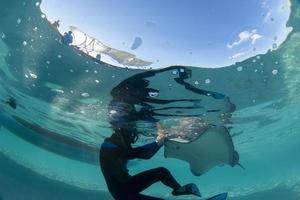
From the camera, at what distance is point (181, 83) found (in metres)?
13.6

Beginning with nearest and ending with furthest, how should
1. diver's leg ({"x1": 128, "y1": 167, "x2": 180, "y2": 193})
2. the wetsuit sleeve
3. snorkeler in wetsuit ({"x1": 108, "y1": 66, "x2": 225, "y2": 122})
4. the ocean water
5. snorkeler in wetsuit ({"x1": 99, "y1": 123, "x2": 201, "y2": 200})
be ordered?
snorkeler in wetsuit ({"x1": 99, "y1": 123, "x2": 201, "y2": 200}), diver's leg ({"x1": 128, "y1": 167, "x2": 180, "y2": 193}), the wetsuit sleeve, the ocean water, snorkeler in wetsuit ({"x1": 108, "y1": 66, "x2": 225, "y2": 122})

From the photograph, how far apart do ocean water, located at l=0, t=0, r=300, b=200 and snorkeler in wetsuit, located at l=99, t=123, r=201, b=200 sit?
3.28 meters

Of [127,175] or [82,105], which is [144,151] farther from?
[82,105]

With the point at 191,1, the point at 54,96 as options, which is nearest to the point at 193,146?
the point at 191,1

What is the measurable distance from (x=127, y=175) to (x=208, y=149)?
5223 mm

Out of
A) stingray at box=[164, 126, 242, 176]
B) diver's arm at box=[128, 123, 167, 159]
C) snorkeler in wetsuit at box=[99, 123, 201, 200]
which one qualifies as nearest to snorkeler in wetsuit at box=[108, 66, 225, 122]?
stingray at box=[164, 126, 242, 176]

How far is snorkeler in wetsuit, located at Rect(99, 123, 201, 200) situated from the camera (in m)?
8.75

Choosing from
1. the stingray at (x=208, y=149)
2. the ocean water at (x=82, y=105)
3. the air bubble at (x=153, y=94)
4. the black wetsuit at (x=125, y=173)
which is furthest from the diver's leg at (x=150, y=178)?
the air bubble at (x=153, y=94)

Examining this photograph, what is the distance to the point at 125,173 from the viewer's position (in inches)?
385

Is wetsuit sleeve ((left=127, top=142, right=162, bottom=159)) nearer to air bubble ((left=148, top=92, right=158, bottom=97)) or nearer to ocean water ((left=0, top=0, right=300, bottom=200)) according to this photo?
ocean water ((left=0, top=0, right=300, bottom=200))

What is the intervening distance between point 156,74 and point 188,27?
2.59 m

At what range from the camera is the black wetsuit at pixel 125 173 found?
8.90 metres

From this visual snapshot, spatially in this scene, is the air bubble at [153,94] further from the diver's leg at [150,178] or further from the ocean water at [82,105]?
the diver's leg at [150,178]

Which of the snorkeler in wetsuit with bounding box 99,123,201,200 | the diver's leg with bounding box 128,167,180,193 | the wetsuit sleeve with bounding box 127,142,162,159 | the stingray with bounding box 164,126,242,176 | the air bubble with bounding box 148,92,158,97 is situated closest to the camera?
the snorkeler in wetsuit with bounding box 99,123,201,200
